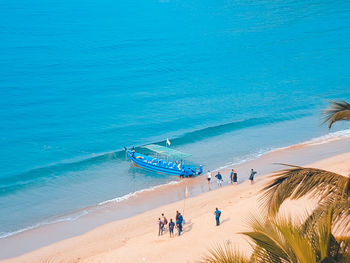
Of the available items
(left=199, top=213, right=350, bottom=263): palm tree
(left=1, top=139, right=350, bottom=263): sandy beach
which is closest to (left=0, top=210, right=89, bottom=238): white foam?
(left=1, top=139, right=350, bottom=263): sandy beach

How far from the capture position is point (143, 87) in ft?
198

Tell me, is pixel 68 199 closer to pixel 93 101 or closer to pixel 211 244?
pixel 211 244

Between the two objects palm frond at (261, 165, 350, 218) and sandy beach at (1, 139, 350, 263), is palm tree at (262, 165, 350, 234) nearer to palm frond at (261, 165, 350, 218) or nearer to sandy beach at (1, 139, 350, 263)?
palm frond at (261, 165, 350, 218)

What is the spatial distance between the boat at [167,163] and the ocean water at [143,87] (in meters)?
0.66

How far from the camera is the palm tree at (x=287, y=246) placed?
4812 mm

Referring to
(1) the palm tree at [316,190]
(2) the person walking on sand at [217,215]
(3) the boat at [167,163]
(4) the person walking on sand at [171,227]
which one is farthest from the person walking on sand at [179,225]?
(1) the palm tree at [316,190]

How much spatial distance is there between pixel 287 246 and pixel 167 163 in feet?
95.8

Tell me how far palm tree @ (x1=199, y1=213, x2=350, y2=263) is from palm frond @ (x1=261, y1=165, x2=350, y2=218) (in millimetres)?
1006

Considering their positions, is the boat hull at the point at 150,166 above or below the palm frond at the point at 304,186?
above

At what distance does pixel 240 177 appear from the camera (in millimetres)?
31438

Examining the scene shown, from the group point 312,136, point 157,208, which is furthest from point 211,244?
point 312,136

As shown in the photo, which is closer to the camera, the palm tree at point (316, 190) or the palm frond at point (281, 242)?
the palm frond at point (281, 242)

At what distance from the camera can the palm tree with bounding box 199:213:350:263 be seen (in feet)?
15.8

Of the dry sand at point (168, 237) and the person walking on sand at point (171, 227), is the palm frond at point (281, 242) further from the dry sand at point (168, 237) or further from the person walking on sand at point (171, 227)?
the person walking on sand at point (171, 227)
